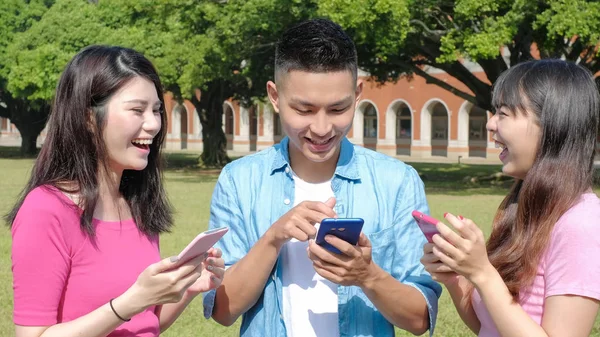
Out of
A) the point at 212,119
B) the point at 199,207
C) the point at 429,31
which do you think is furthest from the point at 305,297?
the point at 212,119

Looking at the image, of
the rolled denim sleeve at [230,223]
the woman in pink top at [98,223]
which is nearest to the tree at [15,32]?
the woman in pink top at [98,223]

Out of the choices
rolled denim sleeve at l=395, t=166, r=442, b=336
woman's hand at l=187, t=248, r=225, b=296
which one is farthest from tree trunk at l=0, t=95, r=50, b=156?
rolled denim sleeve at l=395, t=166, r=442, b=336

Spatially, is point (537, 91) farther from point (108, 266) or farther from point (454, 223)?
point (108, 266)

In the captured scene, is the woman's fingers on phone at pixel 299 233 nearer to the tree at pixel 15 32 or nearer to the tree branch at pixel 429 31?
the tree branch at pixel 429 31

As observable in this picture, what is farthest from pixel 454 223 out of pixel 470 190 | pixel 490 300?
pixel 470 190

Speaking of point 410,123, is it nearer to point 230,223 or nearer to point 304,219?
point 230,223

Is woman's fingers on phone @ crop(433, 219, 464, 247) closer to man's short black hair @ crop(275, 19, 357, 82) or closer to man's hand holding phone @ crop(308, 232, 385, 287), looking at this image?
man's hand holding phone @ crop(308, 232, 385, 287)

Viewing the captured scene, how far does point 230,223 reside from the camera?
285cm

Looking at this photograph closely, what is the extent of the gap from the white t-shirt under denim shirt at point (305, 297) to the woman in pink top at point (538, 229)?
1.27 feet

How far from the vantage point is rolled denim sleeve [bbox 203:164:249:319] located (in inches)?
112

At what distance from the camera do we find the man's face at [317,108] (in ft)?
8.73

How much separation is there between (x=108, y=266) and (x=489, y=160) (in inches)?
1472

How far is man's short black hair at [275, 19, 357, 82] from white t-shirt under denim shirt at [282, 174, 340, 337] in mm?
566

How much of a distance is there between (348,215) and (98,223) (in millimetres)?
900
